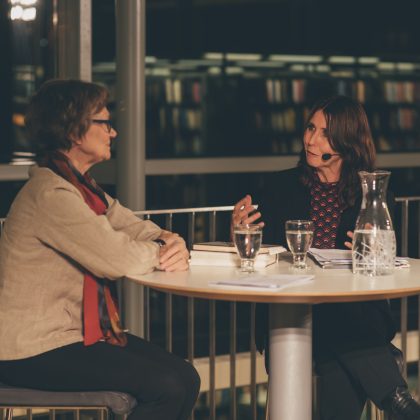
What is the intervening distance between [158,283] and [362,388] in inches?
33.5

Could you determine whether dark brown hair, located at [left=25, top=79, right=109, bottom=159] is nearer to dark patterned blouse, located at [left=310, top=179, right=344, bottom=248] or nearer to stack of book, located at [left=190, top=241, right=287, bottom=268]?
stack of book, located at [left=190, top=241, right=287, bottom=268]

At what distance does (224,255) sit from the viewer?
2.92m

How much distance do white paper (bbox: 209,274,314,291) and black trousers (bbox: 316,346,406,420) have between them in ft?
1.63

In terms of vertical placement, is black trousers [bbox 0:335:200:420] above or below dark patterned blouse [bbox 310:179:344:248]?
below

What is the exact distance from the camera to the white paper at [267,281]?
2.54 m

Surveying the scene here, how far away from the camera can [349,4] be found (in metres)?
8.35

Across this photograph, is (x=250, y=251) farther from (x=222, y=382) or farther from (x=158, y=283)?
(x=222, y=382)

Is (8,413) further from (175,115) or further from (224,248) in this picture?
(175,115)

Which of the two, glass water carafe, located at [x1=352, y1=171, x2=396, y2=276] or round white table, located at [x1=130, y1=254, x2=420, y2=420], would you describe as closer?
round white table, located at [x1=130, y1=254, x2=420, y2=420]


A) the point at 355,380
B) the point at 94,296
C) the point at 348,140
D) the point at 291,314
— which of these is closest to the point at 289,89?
the point at 348,140

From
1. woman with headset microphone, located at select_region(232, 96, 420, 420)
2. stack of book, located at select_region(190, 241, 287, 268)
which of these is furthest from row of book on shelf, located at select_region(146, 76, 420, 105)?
stack of book, located at select_region(190, 241, 287, 268)

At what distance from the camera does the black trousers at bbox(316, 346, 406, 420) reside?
9.86 feet

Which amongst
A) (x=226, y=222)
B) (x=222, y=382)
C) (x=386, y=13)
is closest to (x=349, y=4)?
(x=386, y=13)

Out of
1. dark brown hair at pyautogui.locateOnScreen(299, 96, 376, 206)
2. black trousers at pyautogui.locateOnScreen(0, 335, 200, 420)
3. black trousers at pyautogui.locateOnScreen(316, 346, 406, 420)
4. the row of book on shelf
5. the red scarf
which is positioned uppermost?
the row of book on shelf
